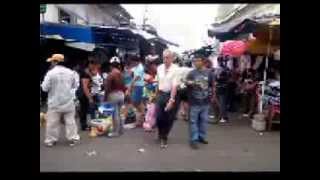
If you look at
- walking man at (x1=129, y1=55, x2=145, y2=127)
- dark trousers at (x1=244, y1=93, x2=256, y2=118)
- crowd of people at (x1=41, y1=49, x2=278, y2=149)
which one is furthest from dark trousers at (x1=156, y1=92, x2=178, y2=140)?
dark trousers at (x1=244, y1=93, x2=256, y2=118)

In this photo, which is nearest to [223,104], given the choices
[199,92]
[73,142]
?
[199,92]

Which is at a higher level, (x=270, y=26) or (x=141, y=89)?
(x=270, y=26)

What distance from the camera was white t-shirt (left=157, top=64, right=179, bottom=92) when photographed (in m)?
6.39

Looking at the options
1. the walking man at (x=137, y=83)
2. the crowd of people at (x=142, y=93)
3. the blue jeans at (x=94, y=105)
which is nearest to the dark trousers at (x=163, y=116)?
the crowd of people at (x=142, y=93)

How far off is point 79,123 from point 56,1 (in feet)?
4.02

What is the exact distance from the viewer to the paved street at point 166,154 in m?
6.15

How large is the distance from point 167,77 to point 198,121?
54cm

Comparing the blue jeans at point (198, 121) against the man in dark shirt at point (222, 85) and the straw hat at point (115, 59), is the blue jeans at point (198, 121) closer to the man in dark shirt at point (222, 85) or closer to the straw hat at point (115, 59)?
the man in dark shirt at point (222, 85)

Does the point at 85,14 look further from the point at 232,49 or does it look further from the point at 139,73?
the point at 232,49
